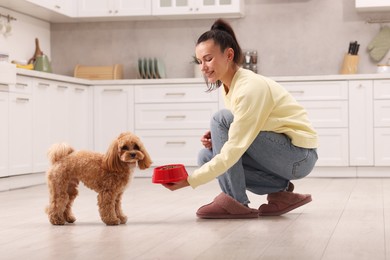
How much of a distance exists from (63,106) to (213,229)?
11.2 ft

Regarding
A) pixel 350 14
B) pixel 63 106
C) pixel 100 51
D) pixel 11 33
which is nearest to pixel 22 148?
pixel 63 106

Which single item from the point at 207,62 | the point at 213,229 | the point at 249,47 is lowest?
the point at 213,229

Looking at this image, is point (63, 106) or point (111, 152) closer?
point (111, 152)

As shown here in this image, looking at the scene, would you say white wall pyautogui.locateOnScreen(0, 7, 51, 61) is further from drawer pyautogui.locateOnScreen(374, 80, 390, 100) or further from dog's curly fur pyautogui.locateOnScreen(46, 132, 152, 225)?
dog's curly fur pyautogui.locateOnScreen(46, 132, 152, 225)

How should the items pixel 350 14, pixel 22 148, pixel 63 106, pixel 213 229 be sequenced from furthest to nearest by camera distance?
pixel 350 14 < pixel 63 106 < pixel 22 148 < pixel 213 229

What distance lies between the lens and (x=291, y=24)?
22.4 ft

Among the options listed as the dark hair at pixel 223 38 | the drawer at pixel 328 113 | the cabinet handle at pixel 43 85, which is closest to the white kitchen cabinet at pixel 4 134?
the cabinet handle at pixel 43 85

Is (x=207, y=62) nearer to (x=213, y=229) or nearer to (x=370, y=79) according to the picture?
(x=213, y=229)

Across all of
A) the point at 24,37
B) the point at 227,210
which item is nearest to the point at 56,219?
the point at 227,210

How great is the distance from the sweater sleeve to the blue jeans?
0.15 metres

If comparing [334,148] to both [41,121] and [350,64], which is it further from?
[41,121]

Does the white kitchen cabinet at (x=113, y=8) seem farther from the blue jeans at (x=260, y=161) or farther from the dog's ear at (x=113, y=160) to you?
the dog's ear at (x=113, y=160)

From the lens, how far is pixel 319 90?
244 inches

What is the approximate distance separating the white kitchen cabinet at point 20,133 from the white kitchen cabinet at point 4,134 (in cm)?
6
